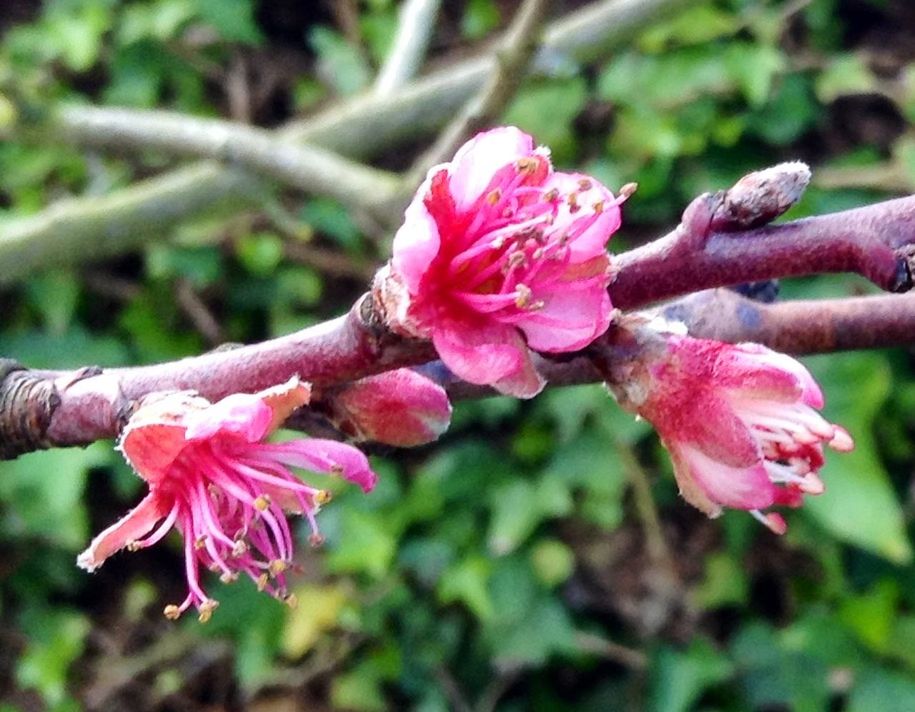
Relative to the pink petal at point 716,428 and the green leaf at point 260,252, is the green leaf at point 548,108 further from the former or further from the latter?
the pink petal at point 716,428

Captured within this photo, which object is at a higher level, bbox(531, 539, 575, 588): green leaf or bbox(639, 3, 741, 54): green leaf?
bbox(639, 3, 741, 54): green leaf

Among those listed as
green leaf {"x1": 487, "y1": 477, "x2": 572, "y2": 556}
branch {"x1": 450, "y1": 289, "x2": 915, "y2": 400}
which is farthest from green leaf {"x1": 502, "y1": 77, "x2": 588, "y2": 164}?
branch {"x1": 450, "y1": 289, "x2": 915, "y2": 400}

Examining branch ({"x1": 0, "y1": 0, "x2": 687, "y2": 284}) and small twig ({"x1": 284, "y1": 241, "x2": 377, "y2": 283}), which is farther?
small twig ({"x1": 284, "y1": 241, "x2": 377, "y2": 283})

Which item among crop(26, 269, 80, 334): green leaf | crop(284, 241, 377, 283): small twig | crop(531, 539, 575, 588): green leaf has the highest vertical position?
crop(26, 269, 80, 334): green leaf

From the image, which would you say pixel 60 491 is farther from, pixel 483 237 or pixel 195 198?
pixel 483 237

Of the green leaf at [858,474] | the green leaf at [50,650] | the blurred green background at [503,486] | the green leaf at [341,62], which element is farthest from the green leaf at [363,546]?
the green leaf at [341,62]

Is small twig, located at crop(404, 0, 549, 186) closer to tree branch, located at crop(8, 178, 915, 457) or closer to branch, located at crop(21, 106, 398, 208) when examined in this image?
branch, located at crop(21, 106, 398, 208)

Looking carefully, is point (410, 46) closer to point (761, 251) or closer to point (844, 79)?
point (844, 79)
